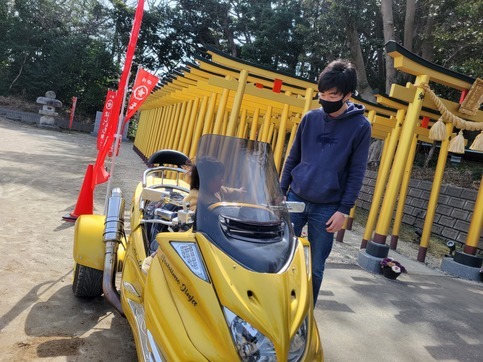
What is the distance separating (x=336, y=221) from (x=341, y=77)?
3.06 ft

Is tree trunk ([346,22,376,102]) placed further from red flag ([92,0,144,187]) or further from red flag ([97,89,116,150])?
red flag ([92,0,144,187])

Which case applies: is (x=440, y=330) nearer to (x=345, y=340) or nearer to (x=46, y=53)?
(x=345, y=340)

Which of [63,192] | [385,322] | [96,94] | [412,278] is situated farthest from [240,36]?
[385,322]

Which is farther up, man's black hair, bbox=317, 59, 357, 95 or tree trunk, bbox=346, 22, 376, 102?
tree trunk, bbox=346, 22, 376, 102

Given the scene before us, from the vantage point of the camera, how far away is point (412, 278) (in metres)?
5.97

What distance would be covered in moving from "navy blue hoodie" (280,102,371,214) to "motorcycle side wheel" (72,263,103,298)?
65.0 inches

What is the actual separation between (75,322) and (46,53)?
34.7 meters

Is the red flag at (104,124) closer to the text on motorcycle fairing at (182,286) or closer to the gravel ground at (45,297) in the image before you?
the gravel ground at (45,297)

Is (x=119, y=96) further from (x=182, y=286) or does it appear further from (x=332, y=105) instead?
(x=182, y=286)

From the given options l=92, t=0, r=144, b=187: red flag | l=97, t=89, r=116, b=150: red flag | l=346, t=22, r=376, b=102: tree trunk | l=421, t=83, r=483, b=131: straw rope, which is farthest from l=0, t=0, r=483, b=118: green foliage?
l=92, t=0, r=144, b=187: red flag

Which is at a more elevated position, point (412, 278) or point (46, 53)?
point (46, 53)

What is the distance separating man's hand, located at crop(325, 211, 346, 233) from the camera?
2.74 metres

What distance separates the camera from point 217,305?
1752 mm

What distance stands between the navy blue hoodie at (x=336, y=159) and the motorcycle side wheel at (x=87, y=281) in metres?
1.65
